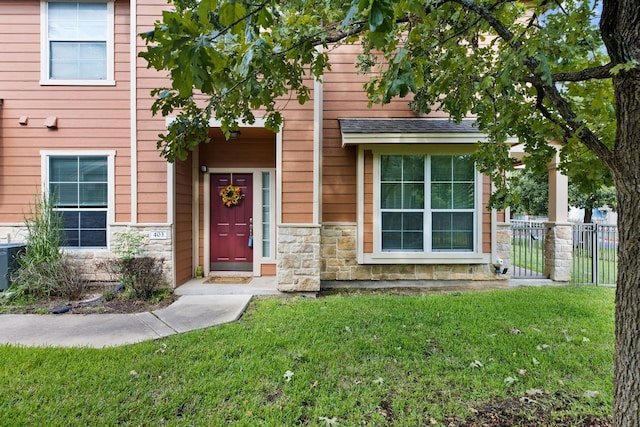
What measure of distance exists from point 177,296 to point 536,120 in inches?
212

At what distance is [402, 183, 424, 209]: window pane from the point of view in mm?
6129

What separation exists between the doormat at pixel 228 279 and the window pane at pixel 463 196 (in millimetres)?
4229

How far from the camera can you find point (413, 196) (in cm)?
616

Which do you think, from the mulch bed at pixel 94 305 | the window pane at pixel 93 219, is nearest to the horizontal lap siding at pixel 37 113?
the window pane at pixel 93 219

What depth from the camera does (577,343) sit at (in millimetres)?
3605

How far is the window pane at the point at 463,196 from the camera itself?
612cm

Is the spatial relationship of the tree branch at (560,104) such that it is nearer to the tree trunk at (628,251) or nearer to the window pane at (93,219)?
the tree trunk at (628,251)

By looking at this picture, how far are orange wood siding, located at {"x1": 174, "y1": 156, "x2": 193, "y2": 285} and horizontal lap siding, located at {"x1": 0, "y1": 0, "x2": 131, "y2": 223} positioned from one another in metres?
0.84

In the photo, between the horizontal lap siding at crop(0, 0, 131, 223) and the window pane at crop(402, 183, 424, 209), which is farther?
the window pane at crop(402, 183, 424, 209)

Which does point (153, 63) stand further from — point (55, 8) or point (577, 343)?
point (55, 8)

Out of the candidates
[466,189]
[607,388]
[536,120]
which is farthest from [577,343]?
[466,189]

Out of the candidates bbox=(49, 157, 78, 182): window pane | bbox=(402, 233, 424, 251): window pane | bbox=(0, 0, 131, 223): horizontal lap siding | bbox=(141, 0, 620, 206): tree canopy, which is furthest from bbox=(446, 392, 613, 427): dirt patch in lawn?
bbox=(49, 157, 78, 182): window pane

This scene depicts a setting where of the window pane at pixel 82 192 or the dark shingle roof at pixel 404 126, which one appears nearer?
the dark shingle roof at pixel 404 126

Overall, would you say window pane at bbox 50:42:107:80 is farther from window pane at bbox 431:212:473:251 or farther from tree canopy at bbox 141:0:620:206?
window pane at bbox 431:212:473:251
